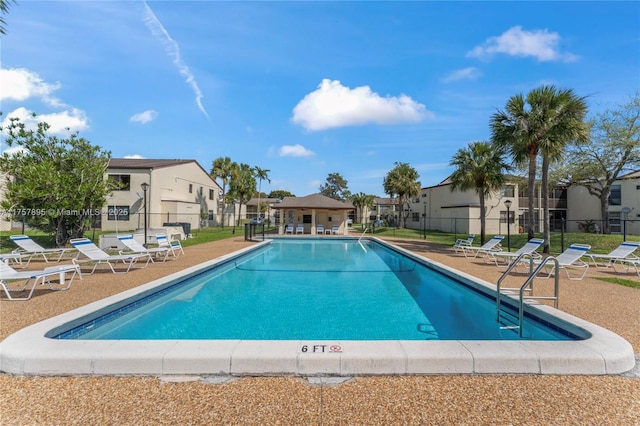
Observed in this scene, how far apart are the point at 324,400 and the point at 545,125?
580 inches

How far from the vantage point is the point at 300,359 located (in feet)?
10.6

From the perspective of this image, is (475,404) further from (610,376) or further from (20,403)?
(20,403)

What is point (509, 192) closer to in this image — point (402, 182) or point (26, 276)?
point (402, 182)

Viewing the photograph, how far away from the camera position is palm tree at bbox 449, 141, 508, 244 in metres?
18.0

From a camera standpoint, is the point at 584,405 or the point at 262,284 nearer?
the point at 584,405

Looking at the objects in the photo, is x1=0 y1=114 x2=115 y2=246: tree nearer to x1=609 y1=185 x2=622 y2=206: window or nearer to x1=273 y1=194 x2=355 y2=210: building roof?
x1=273 y1=194 x2=355 y2=210: building roof

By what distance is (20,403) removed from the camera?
8.94ft

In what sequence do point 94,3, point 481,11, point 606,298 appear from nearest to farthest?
point 606,298
point 94,3
point 481,11

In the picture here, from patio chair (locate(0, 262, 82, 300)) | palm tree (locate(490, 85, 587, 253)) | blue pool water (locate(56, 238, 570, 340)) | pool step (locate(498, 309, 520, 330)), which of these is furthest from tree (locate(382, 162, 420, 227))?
patio chair (locate(0, 262, 82, 300))

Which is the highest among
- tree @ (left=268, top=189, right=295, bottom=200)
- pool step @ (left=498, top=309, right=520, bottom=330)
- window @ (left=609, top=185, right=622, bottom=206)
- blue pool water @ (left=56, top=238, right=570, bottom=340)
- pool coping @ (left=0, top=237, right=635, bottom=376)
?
tree @ (left=268, top=189, right=295, bottom=200)

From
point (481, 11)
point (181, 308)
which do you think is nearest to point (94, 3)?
point (181, 308)

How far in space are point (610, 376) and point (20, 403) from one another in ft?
18.1

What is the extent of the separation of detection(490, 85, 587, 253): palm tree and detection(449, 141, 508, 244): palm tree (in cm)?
355

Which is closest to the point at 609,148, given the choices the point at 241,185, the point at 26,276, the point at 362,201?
the point at 26,276
